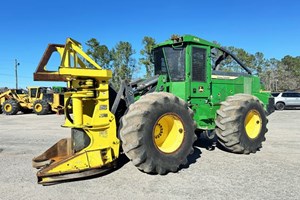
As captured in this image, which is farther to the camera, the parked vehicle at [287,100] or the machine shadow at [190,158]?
the parked vehicle at [287,100]

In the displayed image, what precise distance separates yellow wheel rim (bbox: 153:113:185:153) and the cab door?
1500 mm

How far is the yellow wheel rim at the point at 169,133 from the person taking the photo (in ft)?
18.8

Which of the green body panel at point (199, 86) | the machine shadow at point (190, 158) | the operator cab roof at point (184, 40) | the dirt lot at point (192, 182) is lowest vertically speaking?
the dirt lot at point (192, 182)

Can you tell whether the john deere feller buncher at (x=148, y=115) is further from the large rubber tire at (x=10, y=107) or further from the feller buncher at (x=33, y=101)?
the large rubber tire at (x=10, y=107)

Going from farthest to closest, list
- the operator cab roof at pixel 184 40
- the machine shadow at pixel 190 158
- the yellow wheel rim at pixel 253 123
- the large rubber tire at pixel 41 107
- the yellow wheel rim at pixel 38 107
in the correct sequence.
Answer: the yellow wheel rim at pixel 38 107 → the large rubber tire at pixel 41 107 → the yellow wheel rim at pixel 253 123 → the operator cab roof at pixel 184 40 → the machine shadow at pixel 190 158

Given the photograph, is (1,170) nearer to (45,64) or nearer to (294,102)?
(45,64)

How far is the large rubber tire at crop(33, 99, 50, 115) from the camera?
22609mm

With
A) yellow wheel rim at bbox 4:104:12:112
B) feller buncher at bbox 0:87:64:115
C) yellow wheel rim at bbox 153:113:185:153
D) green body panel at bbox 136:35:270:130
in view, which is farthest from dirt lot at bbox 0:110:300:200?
yellow wheel rim at bbox 4:104:12:112

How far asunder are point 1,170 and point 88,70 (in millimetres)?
2832

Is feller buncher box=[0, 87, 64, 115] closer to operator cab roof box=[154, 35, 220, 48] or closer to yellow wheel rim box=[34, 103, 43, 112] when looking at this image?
yellow wheel rim box=[34, 103, 43, 112]

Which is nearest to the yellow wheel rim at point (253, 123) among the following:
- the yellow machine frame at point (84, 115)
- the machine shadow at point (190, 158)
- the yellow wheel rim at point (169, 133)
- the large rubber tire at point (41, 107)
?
the machine shadow at point (190, 158)

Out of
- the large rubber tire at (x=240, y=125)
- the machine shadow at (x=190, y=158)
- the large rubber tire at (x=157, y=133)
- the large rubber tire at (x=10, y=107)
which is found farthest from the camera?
Result: the large rubber tire at (x=10, y=107)

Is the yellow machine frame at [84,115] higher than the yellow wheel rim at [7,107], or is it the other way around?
the yellow machine frame at [84,115]

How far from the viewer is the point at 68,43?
18.9 feet
